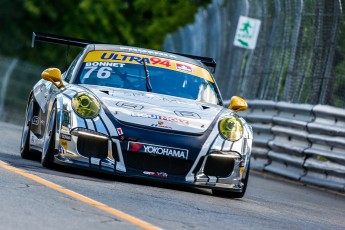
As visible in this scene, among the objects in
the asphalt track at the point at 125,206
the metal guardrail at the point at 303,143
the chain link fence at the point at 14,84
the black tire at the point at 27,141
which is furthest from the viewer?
the chain link fence at the point at 14,84

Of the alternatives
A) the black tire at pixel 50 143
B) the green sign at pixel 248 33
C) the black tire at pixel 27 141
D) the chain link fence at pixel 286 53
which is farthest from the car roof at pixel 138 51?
the green sign at pixel 248 33

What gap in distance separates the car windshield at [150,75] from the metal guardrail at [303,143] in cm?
378

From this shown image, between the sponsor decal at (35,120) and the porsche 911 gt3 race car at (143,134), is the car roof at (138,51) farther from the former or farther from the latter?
the sponsor decal at (35,120)

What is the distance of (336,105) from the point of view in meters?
16.7

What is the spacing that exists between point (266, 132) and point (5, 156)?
711 cm

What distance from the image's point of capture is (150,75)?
39.7 ft

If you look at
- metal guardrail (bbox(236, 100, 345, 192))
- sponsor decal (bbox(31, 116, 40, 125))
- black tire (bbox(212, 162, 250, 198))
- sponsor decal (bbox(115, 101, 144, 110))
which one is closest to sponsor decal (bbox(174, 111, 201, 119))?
sponsor decal (bbox(115, 101, 144, 110))

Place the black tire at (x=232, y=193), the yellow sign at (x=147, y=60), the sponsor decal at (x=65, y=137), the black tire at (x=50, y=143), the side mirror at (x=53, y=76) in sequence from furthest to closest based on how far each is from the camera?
the yellow sign at (x=147, y=60), the side mirror at (x=53, y=76), the black tire at (x=232, y=193), the black tire at (x=50, y=143), the sponsor decal at (x=65, y=137)

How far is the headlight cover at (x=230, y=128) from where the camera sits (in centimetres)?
1095

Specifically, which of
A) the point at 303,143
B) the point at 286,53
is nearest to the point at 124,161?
the point at 303,143

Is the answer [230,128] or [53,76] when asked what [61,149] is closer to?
→ [53,76]

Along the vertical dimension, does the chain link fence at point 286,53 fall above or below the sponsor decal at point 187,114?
above

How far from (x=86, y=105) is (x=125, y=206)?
215cm

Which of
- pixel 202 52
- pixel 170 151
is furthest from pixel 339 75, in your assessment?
pixel 202 52
